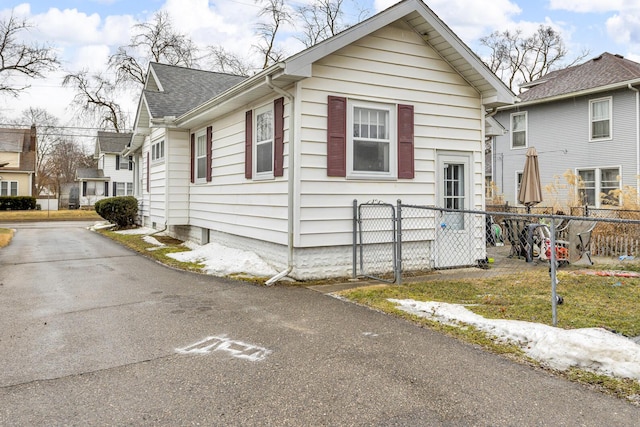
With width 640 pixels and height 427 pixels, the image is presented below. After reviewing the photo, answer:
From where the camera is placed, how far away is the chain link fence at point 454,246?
761cm

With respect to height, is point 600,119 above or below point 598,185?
above

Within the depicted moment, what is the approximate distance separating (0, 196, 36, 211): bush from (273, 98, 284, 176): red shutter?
110ft

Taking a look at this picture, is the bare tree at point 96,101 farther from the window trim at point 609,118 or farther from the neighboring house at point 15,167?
the window trim at point 609,118

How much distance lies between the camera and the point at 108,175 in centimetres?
3844

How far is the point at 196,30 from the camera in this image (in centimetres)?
3438

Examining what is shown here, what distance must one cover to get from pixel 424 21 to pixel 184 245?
807 centimetres

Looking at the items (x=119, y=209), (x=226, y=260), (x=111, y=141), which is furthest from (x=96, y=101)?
(x=226, y=260)

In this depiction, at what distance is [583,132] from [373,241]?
13.6m

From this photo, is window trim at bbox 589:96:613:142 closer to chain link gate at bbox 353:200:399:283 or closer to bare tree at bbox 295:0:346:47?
chain link gate at bbox 353:200:399:283

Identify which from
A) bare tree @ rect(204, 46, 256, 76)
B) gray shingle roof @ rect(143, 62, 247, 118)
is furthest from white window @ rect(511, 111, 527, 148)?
bare tree @ rect(204, 46, 256, 76)

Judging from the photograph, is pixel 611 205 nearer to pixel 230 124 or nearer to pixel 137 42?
pixel 230 124

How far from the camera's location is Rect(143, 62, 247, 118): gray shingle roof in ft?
42.0

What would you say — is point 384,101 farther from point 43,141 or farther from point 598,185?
point 43,141

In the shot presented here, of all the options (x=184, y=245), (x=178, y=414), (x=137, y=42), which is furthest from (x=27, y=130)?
(x=178, y=414)
